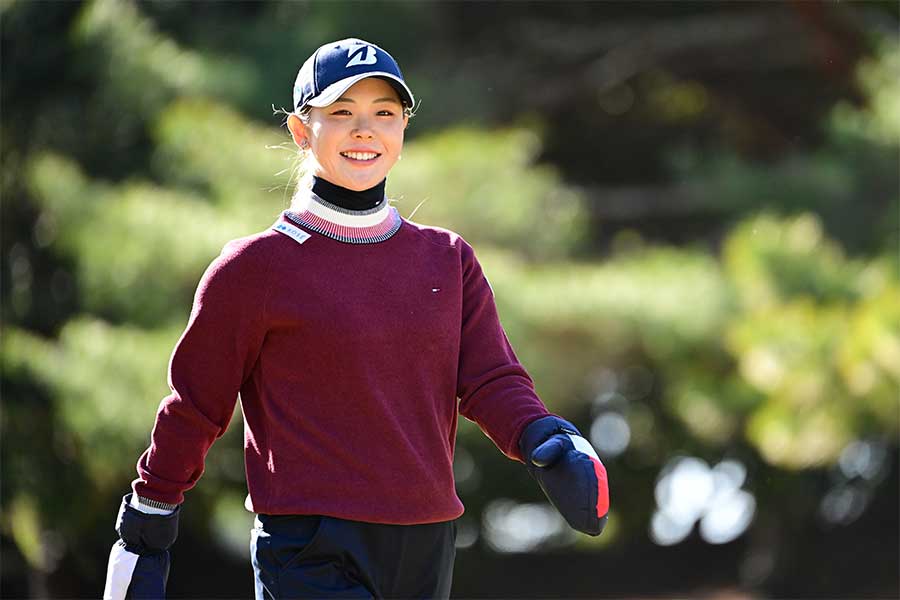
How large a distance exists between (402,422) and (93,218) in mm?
3205

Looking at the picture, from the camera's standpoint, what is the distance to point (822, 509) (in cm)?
724

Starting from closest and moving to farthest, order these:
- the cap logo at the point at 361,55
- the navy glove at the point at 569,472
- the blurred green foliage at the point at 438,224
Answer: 1. the navy glove at the point at 569,472
2. the cap logo at the point at 361,55
3. the blurred green foliage at the point at 438,224

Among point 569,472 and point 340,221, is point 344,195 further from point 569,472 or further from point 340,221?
point 569,472

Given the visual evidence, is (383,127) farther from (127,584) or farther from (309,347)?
(127,584)

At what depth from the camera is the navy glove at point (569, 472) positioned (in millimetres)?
1854

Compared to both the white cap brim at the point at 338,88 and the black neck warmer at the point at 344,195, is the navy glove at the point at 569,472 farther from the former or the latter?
the white cap brim at the point at 338,88

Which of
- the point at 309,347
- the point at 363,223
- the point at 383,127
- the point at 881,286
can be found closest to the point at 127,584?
the point at 309,347

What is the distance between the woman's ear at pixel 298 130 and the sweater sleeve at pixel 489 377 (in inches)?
11.8

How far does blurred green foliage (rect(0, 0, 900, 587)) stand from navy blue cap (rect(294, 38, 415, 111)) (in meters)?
2.67

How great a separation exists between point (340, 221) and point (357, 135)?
0.13 meters

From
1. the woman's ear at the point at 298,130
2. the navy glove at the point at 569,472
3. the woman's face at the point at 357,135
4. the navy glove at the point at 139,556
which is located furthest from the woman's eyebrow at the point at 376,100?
the navy glove at the point at 139,556

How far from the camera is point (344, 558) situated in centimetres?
188

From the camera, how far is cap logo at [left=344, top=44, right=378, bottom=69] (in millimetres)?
1955

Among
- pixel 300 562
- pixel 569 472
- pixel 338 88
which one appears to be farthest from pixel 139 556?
pixel 338 88
